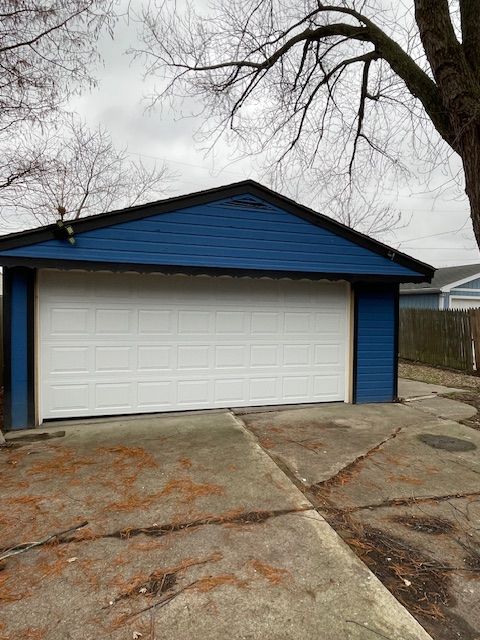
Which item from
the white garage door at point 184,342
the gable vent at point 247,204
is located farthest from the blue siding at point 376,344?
the gable vent at point 247,204

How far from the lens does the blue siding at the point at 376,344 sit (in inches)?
270

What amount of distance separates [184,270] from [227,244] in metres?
0.77

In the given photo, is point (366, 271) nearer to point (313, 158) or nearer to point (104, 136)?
point (313, 158)

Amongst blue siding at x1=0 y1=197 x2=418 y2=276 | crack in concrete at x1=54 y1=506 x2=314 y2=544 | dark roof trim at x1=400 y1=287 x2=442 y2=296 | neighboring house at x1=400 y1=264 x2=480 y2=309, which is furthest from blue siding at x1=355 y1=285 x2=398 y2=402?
dark roof trim at x1=400 y1=287 x2=442 y2=296

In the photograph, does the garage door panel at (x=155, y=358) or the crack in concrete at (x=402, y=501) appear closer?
the crack in concrete at (x=402, y=501)

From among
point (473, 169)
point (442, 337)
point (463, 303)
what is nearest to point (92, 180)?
point (442, 337)

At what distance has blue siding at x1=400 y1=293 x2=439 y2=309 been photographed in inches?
699

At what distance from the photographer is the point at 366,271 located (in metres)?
6.51

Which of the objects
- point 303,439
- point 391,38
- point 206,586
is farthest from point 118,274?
point 391,38

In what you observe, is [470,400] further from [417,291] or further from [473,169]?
[417,291]

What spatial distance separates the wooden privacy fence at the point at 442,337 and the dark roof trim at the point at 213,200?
445cm

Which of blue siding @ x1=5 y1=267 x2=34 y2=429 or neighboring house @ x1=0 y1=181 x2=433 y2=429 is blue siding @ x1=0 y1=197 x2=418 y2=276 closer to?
neighboring house @ x1=0 y1=181 x2=433 y2=429

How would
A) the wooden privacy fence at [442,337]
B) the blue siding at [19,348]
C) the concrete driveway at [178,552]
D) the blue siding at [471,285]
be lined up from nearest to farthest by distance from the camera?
the concrete driveway at [178,552] → the blue siding at [19,348] → the wooden privacy fence at [442,337] → the blue siding at [471,285]

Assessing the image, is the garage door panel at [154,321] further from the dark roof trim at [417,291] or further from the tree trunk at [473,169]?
the dark roof trim at [417,291]
